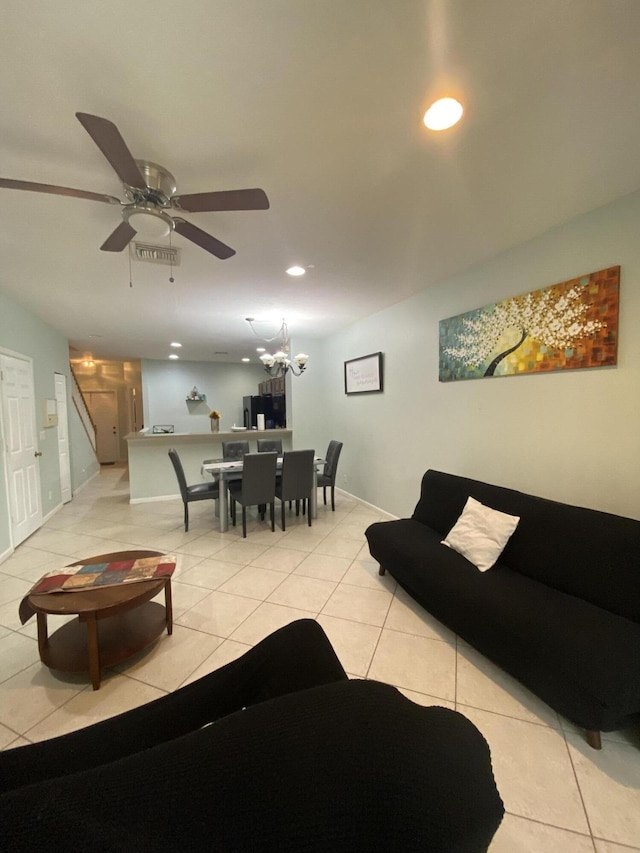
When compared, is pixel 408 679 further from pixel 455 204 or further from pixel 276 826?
pixel 455 204

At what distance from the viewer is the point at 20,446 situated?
3764mm

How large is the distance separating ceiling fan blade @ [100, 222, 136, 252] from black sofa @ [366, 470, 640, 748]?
2622 mm

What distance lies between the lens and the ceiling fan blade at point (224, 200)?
1.49m

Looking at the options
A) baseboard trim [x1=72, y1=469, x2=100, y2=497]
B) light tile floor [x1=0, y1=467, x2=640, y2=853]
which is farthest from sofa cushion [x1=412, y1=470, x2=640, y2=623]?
baseboard trim [x1=72, y1=469, x2=100, y2=497]

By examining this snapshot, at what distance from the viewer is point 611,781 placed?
1304 millimetres

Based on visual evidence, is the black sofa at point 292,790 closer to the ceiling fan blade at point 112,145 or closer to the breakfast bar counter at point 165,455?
the ceiling fan blade at point 112,145

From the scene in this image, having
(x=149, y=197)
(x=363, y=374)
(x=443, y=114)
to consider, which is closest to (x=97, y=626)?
(x=149, y=197)

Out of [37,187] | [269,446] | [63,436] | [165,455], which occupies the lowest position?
[165,455]

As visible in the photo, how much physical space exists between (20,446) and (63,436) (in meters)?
1.85

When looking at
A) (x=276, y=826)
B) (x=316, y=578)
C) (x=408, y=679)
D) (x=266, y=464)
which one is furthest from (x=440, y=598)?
(x=266, y=464)

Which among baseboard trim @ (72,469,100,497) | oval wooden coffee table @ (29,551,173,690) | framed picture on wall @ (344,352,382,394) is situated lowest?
baseboard trim @ (72,469,100,497)

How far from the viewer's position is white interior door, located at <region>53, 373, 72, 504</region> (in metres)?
5.20

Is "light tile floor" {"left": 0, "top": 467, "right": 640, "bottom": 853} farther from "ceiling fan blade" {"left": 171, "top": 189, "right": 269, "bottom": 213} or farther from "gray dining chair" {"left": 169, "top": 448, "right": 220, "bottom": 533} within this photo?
"ceiling fan blade" {"left": 171, "top": 189, "right": 269, "bottom": 213}

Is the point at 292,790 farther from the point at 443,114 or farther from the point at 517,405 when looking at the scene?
the point at 517,405
